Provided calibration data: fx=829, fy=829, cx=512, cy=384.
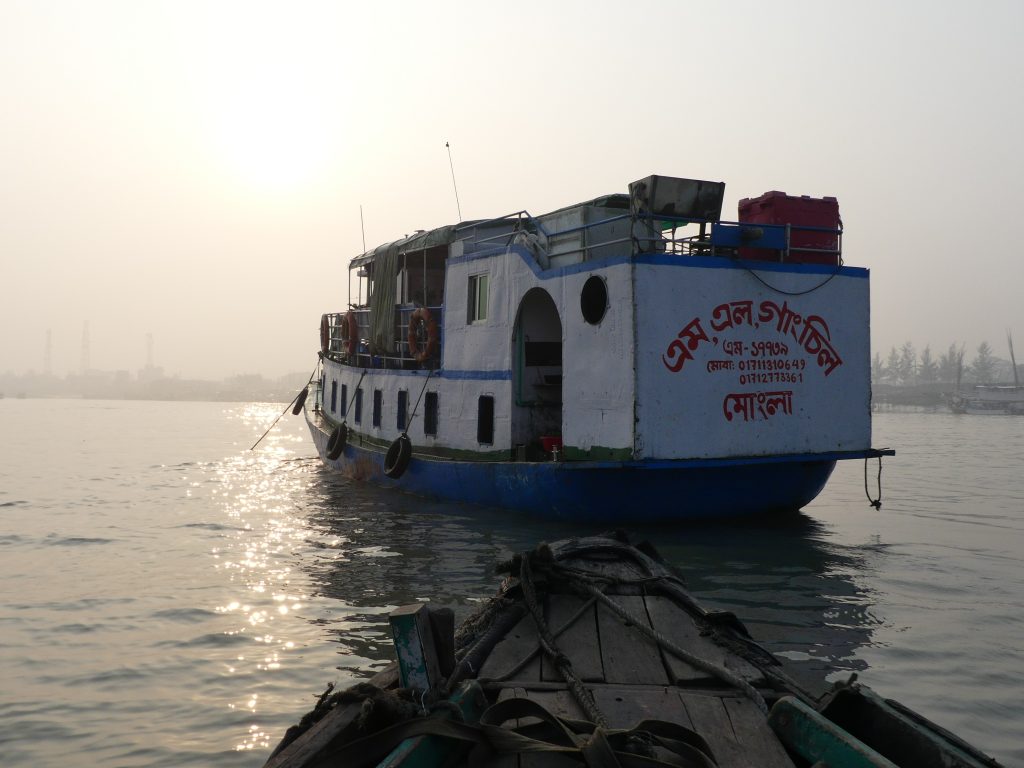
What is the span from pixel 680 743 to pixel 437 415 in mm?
14332

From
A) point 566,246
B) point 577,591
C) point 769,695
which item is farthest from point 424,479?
point 769,695

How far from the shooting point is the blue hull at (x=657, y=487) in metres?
13.0

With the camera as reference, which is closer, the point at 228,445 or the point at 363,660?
the point at 363,660

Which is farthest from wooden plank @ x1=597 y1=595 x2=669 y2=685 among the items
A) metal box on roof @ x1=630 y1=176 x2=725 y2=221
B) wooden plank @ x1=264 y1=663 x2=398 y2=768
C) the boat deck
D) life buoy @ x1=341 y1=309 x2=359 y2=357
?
life buoy @ x1=341 y1=309 x2=359 y2=357

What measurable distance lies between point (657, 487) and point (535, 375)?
376 cm

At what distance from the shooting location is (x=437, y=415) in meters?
17.8

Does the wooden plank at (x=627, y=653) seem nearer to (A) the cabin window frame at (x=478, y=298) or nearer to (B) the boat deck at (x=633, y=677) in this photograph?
(B) the boat deck at (x=633, y=677)

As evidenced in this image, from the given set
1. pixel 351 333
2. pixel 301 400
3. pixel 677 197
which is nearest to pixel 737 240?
pixel 677 197

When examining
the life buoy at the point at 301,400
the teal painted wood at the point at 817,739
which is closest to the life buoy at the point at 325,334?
the life buoy at the point at 301,400

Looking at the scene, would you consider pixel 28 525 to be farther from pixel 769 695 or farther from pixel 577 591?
pixel 769 695

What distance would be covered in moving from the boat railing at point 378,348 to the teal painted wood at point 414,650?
45.4 feet

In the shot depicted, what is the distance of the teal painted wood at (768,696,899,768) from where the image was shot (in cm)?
362

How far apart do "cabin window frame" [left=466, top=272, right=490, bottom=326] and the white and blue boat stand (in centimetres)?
5

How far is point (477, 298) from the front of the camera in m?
16.7
